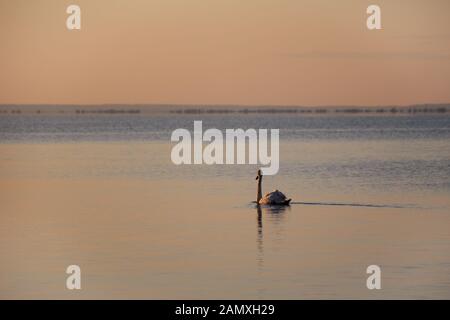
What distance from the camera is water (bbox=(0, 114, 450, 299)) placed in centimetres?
1855

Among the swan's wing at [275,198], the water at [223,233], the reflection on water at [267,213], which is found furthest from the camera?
the swan's wing at [275,198]

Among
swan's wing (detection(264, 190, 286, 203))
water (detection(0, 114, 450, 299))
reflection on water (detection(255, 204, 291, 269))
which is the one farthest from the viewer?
swan's wing (detection(264, 190, 286, 203))

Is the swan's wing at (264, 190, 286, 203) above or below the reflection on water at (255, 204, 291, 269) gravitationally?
above

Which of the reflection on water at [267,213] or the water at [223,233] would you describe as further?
the reflection on water at [267,213]

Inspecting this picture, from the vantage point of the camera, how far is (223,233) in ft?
77.3

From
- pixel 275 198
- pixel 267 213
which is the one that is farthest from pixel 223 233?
pixel 275 198

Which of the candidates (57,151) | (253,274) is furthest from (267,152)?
(253,274)

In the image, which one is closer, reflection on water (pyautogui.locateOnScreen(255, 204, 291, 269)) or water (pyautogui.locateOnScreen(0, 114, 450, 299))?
water (pyautogui.locateOnScreen(0, 114, 450, 299))

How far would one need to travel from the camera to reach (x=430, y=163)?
44.1m

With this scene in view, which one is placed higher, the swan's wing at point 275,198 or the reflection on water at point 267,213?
the swan's wing at point 275,198

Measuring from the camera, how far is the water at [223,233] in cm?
1855

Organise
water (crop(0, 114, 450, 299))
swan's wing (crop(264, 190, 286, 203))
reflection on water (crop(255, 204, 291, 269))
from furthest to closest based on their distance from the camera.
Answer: swan's wing (crop(264, 190, 286, 203)), reflection on water (crop(255, 204, 291, 269)), water (crop(0, 114, 450, 299))

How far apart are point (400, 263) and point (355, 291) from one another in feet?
7.89
